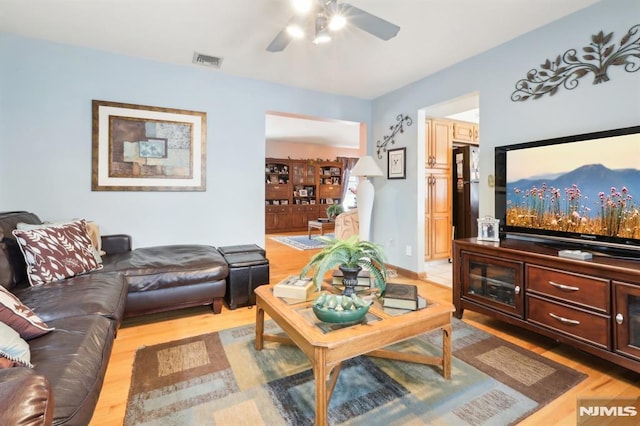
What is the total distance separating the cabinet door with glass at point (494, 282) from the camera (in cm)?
222

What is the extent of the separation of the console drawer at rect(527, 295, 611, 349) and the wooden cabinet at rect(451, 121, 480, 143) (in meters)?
3.03

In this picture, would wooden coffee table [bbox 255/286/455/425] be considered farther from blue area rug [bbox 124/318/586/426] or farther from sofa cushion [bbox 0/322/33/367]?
sofa cushion [bbox 0/322/33/367]

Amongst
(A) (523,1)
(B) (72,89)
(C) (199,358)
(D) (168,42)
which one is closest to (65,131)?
(B) (72,89)

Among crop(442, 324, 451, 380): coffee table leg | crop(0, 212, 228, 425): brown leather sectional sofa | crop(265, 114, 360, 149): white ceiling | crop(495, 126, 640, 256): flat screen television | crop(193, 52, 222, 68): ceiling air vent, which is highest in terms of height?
crop(265, 114, 360, 149): white ceiling

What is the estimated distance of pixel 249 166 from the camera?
3715 millimetres

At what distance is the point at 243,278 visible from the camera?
2787 mm

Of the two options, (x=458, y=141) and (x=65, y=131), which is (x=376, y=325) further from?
(x=458, y=141)

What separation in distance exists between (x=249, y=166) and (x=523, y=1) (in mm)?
2927

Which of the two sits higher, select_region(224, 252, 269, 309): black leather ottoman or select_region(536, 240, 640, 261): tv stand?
select_region(536, 240, 640, 261): tv stand

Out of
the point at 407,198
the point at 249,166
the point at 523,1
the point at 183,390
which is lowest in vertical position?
the point at 183,390

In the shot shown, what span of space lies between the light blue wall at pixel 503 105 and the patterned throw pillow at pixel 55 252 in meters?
3.25

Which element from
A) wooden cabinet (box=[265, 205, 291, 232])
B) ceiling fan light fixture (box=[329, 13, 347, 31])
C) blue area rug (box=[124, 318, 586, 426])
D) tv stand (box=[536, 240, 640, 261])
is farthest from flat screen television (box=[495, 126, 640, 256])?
wooden cabinet (box=[265, 205, 291, 232])

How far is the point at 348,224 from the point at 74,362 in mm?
3992

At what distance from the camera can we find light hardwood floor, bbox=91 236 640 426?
4.94ft
